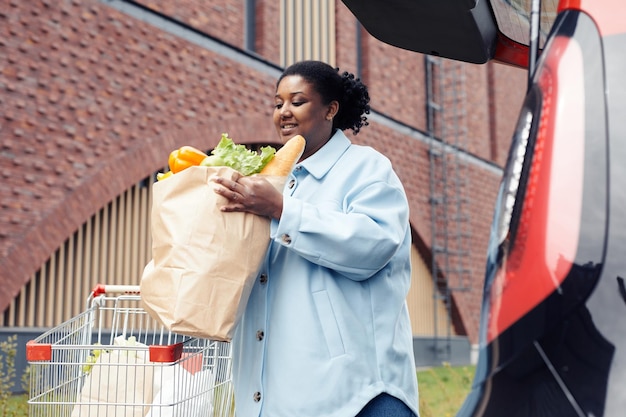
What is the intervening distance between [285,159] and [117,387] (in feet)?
3.37

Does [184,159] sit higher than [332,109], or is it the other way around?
[332,109]

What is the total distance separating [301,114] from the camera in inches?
96.8

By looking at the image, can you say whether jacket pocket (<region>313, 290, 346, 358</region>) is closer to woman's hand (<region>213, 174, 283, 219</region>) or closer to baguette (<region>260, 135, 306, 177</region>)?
woman's hand (<region>213, 174, 283, 219</region>)

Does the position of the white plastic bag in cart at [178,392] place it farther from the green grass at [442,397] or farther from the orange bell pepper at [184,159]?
the green grass at [442,397]

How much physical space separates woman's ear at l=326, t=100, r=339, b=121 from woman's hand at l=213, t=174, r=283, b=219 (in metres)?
0.52

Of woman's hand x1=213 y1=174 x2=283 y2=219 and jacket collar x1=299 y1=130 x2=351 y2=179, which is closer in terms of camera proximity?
woman's hand x1=213 y1=174 x2=283 y2=219

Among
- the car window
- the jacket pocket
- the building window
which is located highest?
→ the building window

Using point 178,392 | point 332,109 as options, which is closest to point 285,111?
point 332,109

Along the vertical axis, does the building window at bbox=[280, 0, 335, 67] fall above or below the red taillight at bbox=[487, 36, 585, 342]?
above

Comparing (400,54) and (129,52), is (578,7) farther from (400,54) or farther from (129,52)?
(400,54)

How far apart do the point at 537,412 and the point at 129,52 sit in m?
9.80

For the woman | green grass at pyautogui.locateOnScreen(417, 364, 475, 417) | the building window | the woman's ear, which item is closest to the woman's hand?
the woman

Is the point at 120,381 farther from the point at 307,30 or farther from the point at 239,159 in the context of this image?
the point at 307,30

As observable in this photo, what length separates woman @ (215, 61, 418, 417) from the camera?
2.06 metres
